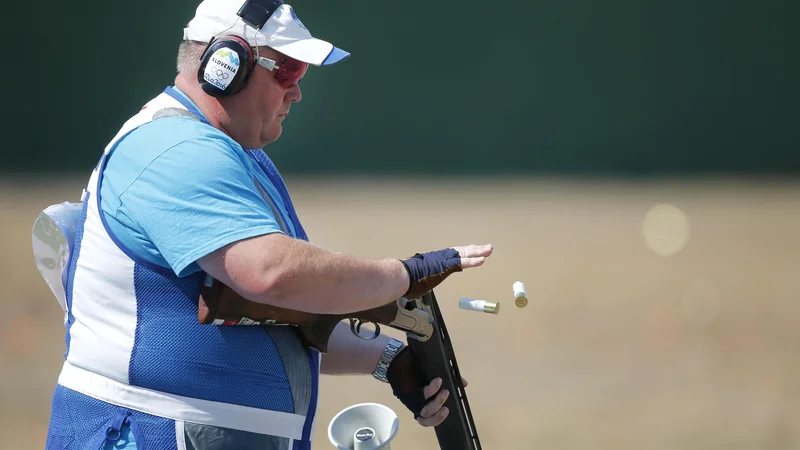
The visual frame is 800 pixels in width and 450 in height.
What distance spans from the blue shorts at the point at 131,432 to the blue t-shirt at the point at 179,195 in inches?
14.4

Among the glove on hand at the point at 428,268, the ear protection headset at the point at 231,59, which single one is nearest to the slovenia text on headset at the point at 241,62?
the ear protection headset at the point at 231,59

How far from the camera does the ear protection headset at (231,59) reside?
1997mm

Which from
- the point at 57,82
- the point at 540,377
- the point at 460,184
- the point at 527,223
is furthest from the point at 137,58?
the point at 540,377

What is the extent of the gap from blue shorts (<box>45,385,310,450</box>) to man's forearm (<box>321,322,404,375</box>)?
560 millimetres

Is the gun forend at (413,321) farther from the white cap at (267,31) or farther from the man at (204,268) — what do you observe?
the white cap at (267,31)

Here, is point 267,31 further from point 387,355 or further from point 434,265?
point 387,355

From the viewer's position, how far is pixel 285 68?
214 centimetres

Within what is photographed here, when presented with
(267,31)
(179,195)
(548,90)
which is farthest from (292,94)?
(548,90)

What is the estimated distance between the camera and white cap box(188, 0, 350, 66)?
2.09m

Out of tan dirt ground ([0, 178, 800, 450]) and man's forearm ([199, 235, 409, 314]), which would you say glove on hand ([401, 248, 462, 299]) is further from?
tan dirt ground ([0, 178, 800, 450])

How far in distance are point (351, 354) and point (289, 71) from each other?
0.91 meters

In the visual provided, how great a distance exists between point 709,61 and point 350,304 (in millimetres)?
8705

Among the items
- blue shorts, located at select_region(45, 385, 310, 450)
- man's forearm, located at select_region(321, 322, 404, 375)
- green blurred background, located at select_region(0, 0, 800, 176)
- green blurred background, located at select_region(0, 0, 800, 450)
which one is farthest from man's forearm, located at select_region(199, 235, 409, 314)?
green blurred background, located at select_region(0, 0, 800, 176)

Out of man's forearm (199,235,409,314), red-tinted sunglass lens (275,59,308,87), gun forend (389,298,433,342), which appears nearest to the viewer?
man's forearm (199,235,409,314)
